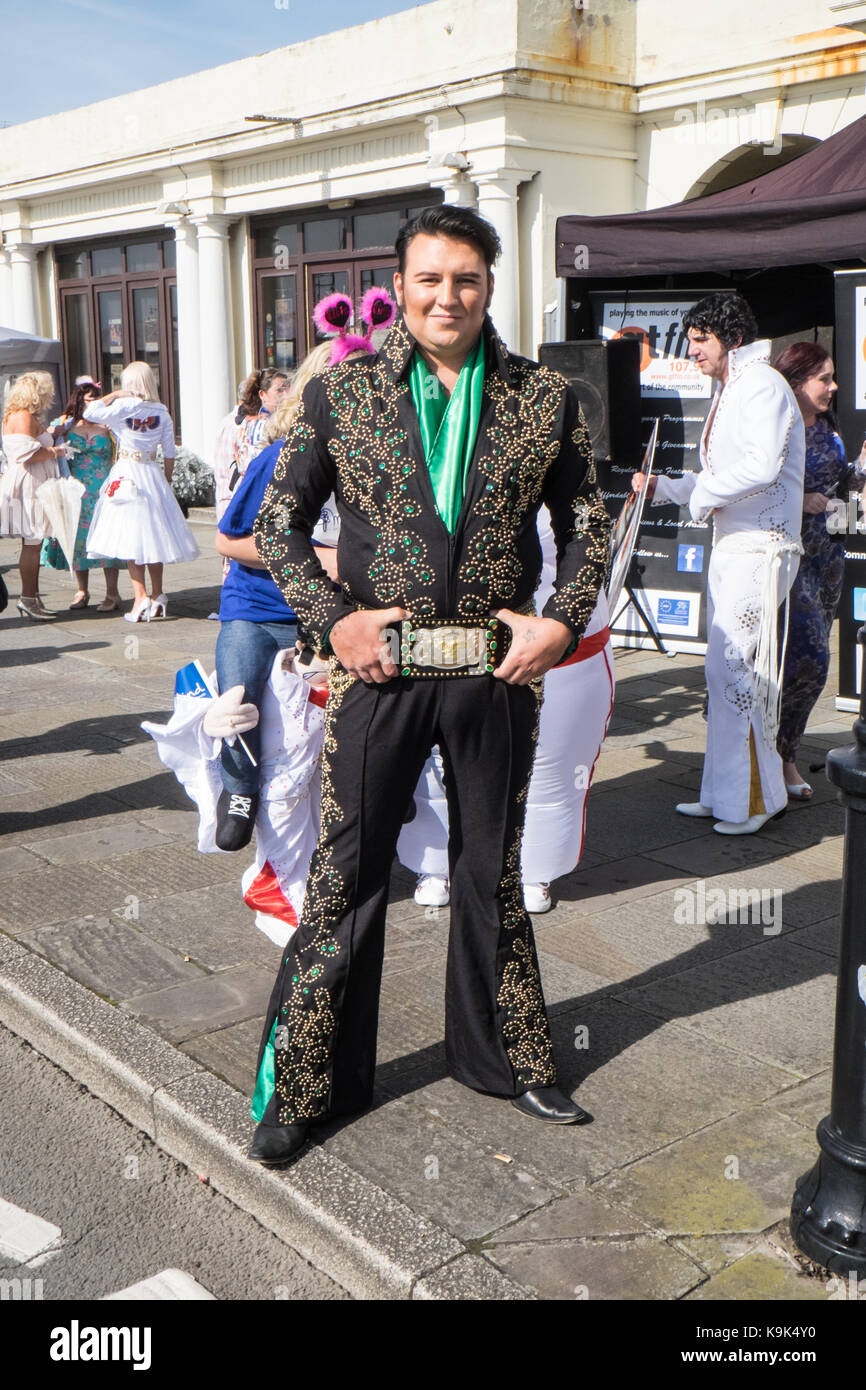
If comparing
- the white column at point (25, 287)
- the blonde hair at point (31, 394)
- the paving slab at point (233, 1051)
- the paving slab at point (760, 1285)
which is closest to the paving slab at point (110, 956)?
the paving slab at point (233, 1051)

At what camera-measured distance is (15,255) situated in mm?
20516

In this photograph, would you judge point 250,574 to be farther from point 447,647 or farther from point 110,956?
point 447,647

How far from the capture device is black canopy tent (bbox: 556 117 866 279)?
6.81 metres

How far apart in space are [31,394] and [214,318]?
713 centimetres

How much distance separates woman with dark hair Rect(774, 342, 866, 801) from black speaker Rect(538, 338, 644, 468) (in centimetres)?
210

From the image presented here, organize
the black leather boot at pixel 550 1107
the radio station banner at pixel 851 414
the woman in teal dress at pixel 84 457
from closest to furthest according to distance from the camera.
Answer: the black leather boot at pixel 550 1107 < the radio station banner at pixel 851 414 < the woman in teal dress at pixel 84 457

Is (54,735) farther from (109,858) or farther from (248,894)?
(248,894)

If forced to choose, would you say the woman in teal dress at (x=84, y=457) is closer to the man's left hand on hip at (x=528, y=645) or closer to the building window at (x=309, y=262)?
the building window at (x=309, y=262)

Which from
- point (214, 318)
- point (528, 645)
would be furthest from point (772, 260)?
point (214, 318)

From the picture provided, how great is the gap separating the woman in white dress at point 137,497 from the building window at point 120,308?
27.4ft

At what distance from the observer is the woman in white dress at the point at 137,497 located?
32.7 feet

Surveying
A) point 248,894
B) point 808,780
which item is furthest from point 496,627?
point 808,780

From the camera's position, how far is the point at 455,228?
267cm
